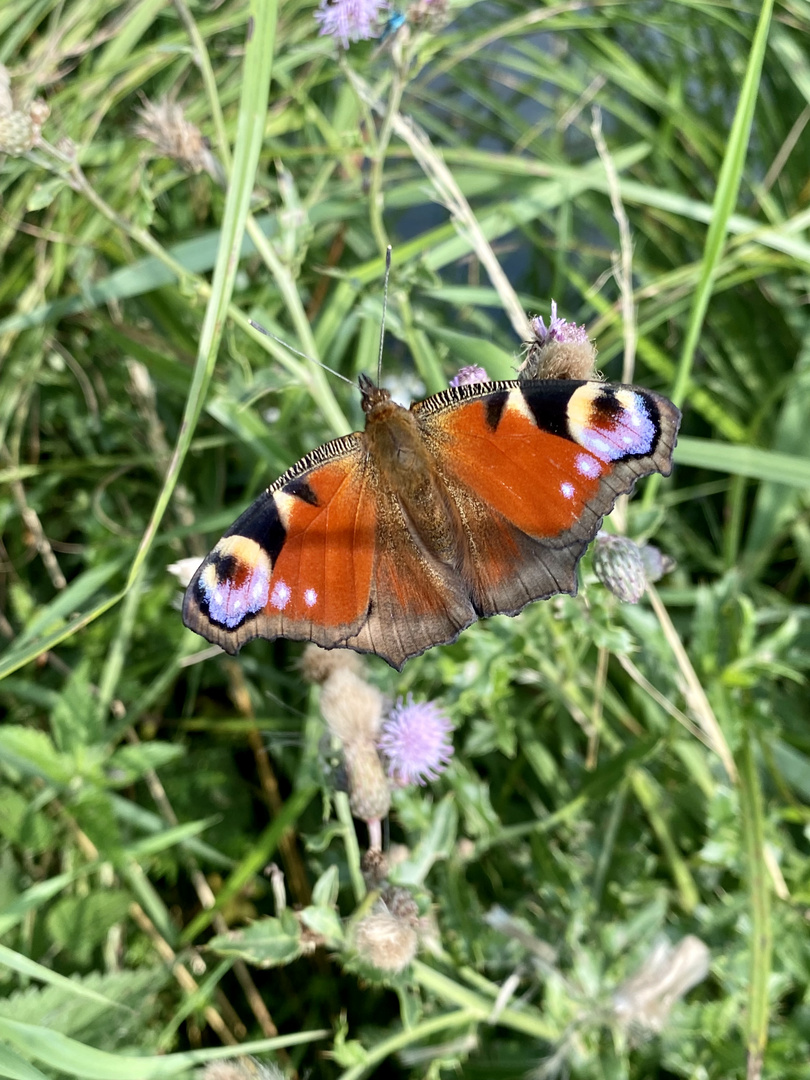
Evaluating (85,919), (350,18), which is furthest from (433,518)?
(85,919)

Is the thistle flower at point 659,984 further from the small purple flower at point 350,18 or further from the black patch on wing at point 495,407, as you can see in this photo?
the small purple flower at point 350,18

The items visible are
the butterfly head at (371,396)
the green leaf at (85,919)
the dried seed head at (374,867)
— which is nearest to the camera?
the dried seed head at (374,867)

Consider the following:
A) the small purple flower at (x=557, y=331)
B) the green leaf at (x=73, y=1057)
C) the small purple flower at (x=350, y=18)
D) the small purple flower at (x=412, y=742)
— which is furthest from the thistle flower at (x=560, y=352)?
the green leaf at (x=73, y=1057)

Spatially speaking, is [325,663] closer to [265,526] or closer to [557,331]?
[265,526]

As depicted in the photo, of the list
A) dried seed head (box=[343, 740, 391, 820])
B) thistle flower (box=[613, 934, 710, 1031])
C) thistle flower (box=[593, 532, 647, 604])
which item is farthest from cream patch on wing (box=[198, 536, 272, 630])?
thistle flower (box=[613, 934, 710, 1031])

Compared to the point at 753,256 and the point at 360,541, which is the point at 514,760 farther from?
the point at 753,256

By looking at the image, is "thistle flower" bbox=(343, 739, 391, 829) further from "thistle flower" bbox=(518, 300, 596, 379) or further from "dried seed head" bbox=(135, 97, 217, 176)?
"dried seed head" bbox=(135, 97, 217, 176)
